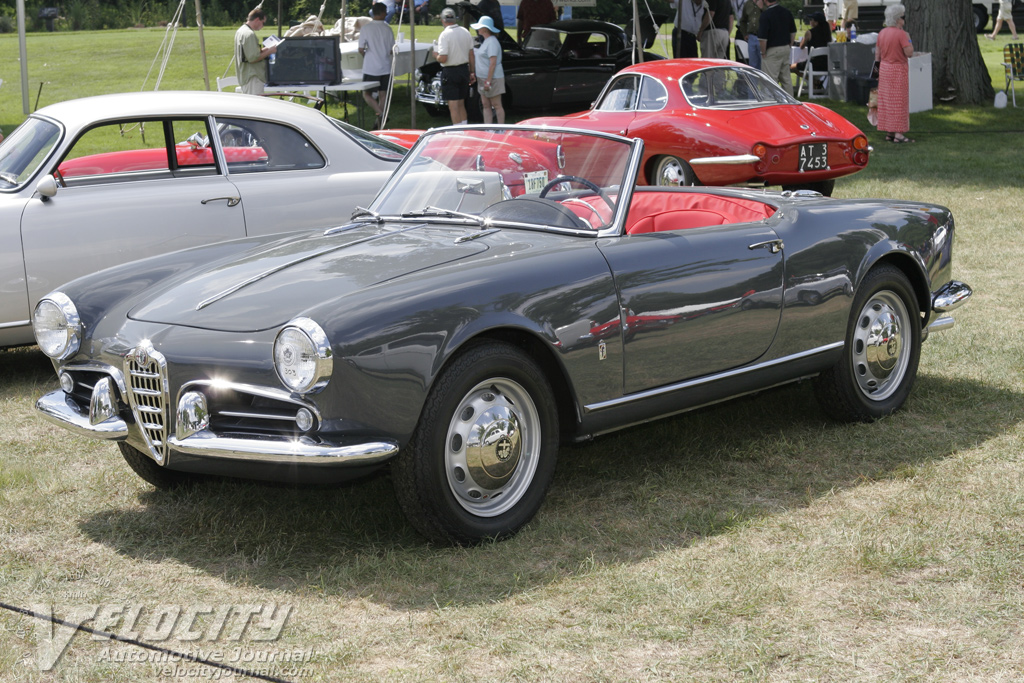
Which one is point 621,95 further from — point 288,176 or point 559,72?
point 559,72

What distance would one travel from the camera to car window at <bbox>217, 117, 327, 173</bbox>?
6.71 m

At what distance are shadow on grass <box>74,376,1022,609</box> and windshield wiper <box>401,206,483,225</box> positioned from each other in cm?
105

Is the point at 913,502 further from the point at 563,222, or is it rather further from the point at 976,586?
the point at 563,222

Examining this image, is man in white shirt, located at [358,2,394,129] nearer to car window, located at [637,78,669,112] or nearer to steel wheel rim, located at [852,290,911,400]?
car window, located at [637,78,669,112]

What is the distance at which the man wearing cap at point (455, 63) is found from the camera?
15086 millimetres

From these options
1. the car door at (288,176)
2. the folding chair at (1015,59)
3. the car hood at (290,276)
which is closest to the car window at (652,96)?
the car door at (288,176)

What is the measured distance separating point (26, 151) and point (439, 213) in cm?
290

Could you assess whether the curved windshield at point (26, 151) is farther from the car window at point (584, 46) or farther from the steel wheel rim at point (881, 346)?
the car window at point (584, 46)

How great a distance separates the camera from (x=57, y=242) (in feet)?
19.6

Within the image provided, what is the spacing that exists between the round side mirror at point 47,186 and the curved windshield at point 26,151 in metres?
0.16

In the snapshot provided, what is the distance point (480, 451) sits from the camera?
145 inches

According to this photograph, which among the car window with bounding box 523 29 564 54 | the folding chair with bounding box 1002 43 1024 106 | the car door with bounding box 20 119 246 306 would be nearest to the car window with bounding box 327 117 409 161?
the car door with bounding box 20 119 246 306

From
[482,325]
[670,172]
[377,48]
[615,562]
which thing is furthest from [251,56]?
[615,562]

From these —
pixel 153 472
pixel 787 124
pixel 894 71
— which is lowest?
pixel 153 472
